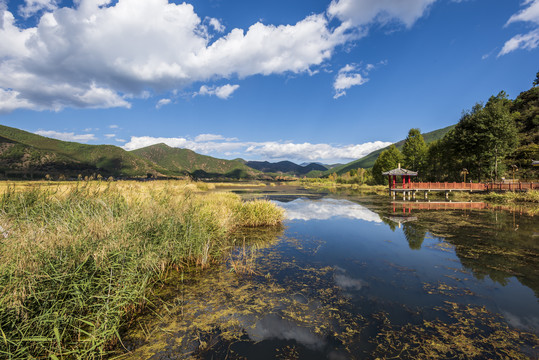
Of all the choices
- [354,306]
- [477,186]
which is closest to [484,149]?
[477,186]

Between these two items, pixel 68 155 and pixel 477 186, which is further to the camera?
pixel 68 155

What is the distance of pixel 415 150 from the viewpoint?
50.2 metres

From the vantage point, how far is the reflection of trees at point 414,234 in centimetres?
1122

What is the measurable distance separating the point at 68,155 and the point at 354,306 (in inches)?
6594

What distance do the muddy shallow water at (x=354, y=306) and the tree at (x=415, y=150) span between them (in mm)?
45425

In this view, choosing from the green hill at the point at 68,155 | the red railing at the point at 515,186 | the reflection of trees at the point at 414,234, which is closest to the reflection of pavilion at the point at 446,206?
the reflection of trees at the point at 414,234

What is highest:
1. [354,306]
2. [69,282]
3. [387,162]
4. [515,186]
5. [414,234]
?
[387,162]

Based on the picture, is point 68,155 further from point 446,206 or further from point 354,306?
point 354,306

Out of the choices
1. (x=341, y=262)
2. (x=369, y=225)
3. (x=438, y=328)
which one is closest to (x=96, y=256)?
(x=438, y=328)

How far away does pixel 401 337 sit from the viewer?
4.44m

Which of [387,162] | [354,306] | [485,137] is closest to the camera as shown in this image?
[354,306]

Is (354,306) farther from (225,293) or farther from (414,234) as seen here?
(414,234)

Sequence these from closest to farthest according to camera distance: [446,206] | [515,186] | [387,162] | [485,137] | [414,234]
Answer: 1. [414,234]
2. [446,206]
3. [515,186]
4. [485,137]
5. [387,162]

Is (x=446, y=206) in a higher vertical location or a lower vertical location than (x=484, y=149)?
lower
